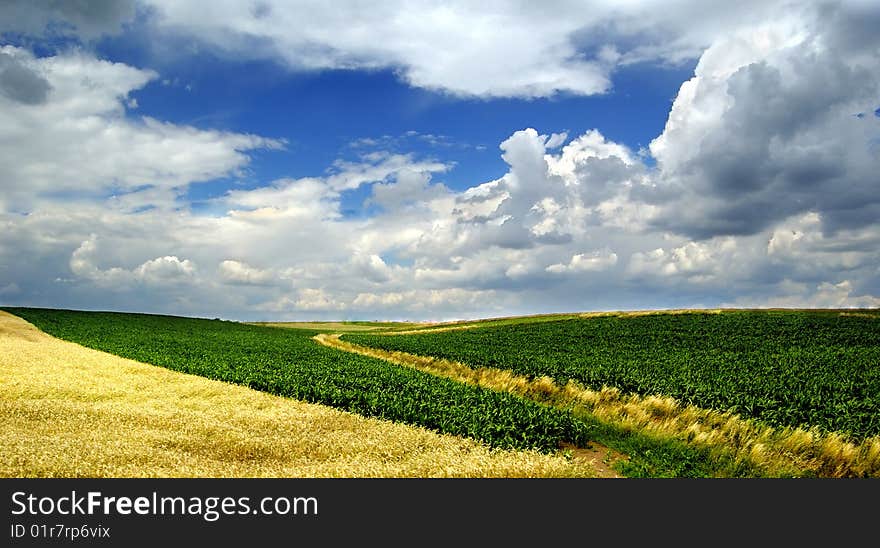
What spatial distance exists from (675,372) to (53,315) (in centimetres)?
8727

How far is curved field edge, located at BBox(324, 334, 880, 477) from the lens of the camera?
48.9 feet

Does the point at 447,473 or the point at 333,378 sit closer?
the point at 447,473

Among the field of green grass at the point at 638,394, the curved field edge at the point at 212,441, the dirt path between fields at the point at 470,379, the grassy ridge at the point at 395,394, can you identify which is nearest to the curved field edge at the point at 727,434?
the field of green grass at the point at 638,394

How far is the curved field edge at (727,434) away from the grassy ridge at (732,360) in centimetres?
115

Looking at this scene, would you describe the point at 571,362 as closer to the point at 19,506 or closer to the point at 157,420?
the point at 157,420

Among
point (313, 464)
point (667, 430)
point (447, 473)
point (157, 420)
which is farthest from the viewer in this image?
point (667, 430)

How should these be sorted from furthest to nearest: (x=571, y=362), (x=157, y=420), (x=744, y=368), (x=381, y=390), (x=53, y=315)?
(x=53, y=315), (x=571, y=362), (x=744, y=368), (x=381, y=390), (x=157, y=420)

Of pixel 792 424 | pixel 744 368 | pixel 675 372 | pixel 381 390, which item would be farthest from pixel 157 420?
pixel 744 368

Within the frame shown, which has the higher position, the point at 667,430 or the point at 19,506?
the point at 19,506

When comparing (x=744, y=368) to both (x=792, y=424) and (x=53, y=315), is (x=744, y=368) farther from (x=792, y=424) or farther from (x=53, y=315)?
(x=53, y=315)

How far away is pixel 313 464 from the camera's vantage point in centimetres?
1202

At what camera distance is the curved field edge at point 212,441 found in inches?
435

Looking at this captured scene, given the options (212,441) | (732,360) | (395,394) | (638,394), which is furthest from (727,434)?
(732,360)

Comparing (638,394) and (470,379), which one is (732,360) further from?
(470,379)
